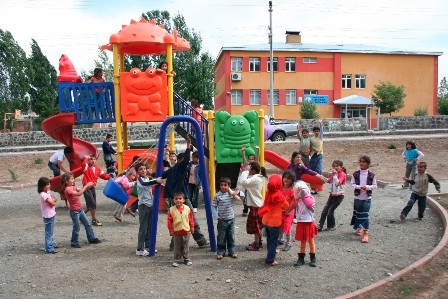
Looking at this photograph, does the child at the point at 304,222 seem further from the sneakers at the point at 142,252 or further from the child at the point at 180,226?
the sneakers at the point at 142,252

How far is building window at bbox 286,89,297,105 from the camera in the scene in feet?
155

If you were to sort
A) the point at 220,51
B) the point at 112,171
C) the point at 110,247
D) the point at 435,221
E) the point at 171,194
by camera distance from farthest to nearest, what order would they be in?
the point at 220,51, the point at 112,171, the point at 435,221, the point at 110,247, the point at 171,194

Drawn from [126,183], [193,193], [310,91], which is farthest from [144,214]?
[310,91]

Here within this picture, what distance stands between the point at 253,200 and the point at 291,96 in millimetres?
40403

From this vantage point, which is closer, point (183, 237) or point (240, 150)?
point (183, 237)

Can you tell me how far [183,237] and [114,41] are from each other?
645 cm

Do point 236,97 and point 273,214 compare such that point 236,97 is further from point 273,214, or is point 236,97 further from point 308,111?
point 273,214

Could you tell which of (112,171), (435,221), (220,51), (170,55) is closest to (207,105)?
(220,51)

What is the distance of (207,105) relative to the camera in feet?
129

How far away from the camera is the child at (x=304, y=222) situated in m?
7.11

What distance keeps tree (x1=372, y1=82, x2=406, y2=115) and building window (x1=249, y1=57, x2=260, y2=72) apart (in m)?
11.1

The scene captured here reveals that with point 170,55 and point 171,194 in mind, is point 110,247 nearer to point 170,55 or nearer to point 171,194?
point 171,194

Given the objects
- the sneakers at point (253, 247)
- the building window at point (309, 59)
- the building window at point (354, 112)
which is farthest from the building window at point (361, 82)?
the sneakers at point (253, 247)

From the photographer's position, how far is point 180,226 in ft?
23.3
